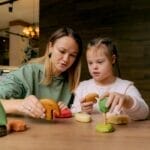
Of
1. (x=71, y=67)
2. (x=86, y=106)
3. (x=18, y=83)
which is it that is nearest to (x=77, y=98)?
(x=71, y=67)

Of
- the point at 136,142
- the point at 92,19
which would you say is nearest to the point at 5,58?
the point at 92,19

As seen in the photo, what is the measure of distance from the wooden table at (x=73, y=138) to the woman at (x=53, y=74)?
509mm

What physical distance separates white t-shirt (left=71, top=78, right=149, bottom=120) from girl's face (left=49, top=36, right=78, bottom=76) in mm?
171

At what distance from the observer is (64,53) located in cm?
153

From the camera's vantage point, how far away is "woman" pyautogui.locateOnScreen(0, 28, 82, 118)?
1.52 meters

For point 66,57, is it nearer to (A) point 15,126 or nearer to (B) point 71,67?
(B) point 71,67

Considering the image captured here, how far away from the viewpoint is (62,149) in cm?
69

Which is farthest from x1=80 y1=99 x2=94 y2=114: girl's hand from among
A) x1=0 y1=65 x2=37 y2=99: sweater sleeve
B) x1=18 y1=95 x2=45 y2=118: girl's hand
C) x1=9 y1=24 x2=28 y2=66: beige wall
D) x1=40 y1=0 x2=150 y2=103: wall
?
x1=9 y1=24 x2=28 y2=66: beige wall

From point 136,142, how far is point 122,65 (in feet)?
10.5

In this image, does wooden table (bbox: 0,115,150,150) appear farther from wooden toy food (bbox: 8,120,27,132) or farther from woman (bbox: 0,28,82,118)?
woman (bbox: 0,28,82,118)

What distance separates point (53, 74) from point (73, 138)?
82 cm

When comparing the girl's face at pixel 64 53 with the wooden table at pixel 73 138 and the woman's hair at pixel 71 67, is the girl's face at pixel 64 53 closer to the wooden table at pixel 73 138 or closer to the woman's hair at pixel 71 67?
the woman's hair at pixel 71 67

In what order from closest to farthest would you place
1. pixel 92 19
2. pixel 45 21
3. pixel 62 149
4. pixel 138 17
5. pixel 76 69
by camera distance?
1. pixel 62 149
2. pixel 76 69
3. pixel 138 17
4. pixel 92 19
5. pixel 45 21

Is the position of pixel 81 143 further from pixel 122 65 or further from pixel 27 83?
pixel 122 65
